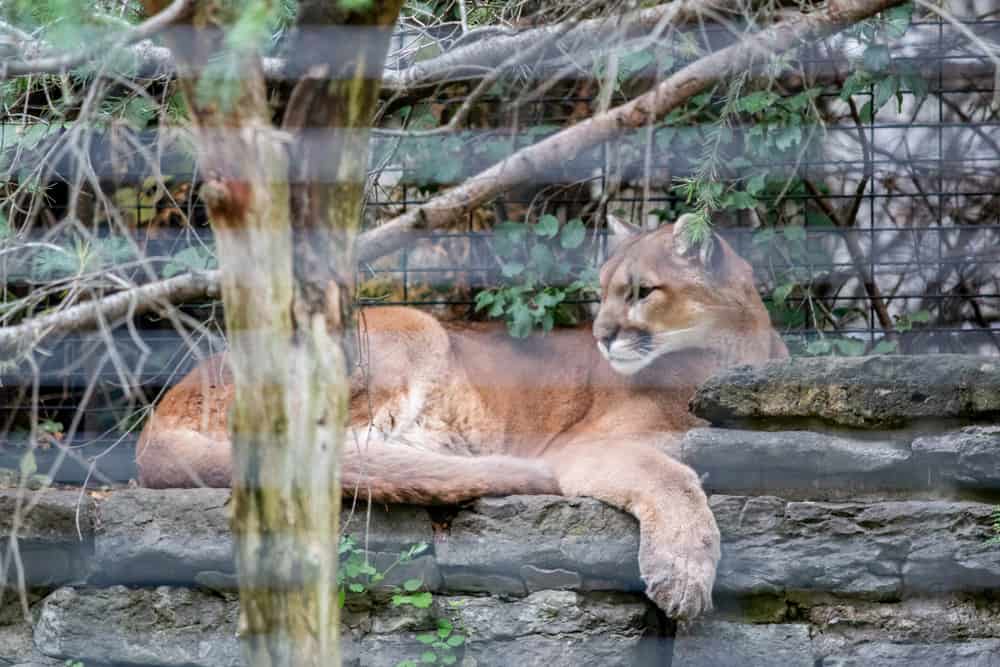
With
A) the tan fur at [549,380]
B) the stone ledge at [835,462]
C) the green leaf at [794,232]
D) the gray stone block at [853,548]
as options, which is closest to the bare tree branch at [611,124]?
the tan fur at [549,380]

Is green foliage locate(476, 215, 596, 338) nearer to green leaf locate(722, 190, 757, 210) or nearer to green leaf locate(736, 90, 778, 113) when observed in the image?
green leaf locate(722, 190, 757, 210)

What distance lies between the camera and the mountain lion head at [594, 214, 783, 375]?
3174mm

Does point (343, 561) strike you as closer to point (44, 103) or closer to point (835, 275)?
point (44, 103)

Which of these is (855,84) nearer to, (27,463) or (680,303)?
(680,303)

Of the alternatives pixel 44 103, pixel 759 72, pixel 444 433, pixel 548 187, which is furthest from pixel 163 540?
pixel 759 72

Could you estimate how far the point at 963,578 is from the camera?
2.62m

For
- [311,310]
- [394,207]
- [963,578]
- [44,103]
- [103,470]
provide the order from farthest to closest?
[394,207]
[103,470]
[44,103]
[963,578]
[311,310]

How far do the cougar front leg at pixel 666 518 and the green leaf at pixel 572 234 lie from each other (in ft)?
2.95

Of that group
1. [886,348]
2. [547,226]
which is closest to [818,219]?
[886,348]

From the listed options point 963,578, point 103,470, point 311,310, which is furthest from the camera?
point 103,470

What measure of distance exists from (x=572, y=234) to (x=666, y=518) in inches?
45.7

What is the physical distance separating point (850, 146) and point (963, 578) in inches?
66.5

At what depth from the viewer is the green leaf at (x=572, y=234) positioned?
3510 mm

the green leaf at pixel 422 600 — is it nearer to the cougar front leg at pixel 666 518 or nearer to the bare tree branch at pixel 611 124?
the cougar front leg at pixel 666 518
